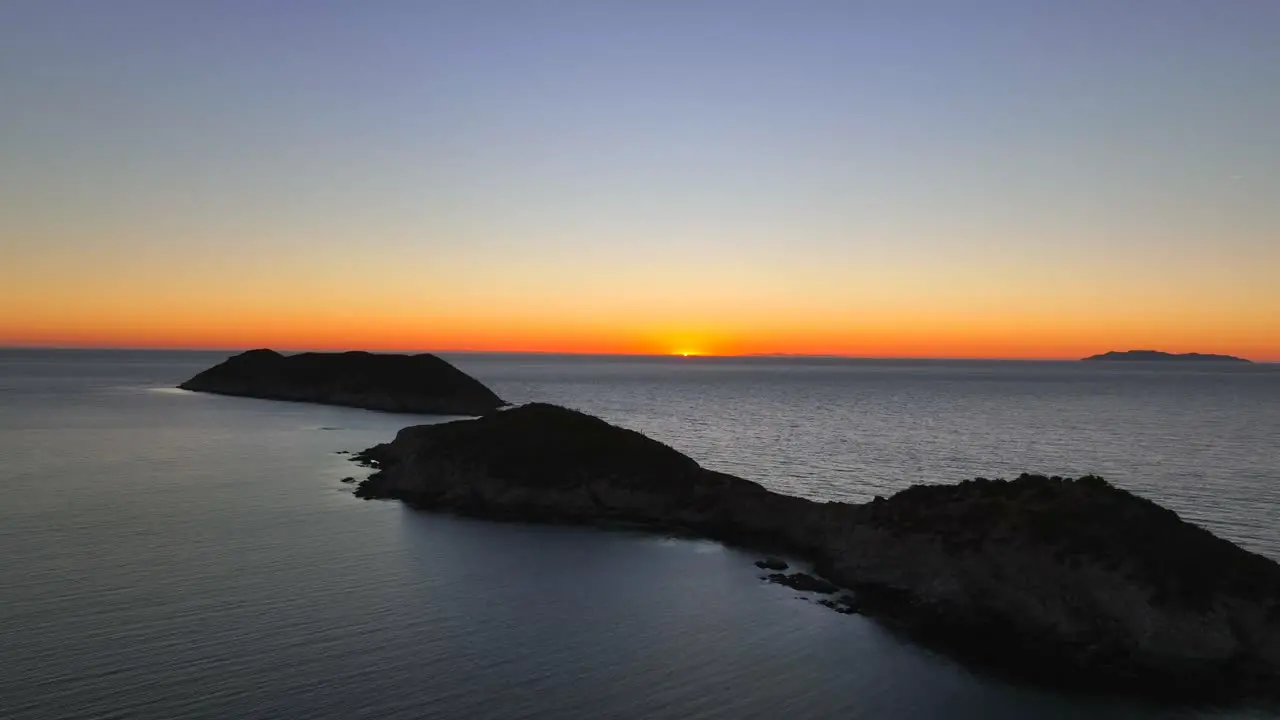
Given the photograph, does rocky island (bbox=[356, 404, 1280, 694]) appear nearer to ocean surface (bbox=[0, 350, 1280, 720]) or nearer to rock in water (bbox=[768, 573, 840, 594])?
rock in water (bbox=[768, 573, 840, 594])

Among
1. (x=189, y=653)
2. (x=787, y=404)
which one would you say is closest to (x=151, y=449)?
(x=189, y=653)

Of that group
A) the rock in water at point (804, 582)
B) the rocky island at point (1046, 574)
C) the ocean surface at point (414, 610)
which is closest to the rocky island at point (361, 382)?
the ocean surface at point (414, 610)

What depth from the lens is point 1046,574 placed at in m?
32.2

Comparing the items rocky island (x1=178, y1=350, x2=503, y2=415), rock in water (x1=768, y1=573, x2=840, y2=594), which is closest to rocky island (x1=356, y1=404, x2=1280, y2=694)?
rock in water (x1=768, y1=573, x2=840, y2=594)

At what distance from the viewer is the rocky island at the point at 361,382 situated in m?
136

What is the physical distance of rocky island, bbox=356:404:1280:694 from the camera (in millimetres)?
28750

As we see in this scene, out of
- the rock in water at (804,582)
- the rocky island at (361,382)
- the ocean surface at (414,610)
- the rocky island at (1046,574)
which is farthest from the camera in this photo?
the rocky island at (361,382)

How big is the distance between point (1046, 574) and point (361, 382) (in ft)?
452

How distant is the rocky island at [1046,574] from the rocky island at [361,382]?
9167cm

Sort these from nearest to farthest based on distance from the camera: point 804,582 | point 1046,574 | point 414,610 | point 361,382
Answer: point 1046,574 < point 414,610 < point 804,582 < point 361,382

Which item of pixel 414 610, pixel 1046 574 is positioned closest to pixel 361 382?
pixel 414 610

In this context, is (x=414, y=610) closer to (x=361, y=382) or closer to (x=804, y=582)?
(x=804, y=582)

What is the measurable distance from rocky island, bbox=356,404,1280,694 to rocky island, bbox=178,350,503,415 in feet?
301

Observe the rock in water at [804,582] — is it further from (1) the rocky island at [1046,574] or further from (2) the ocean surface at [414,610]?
(2) the ocean surface at [414,610]
